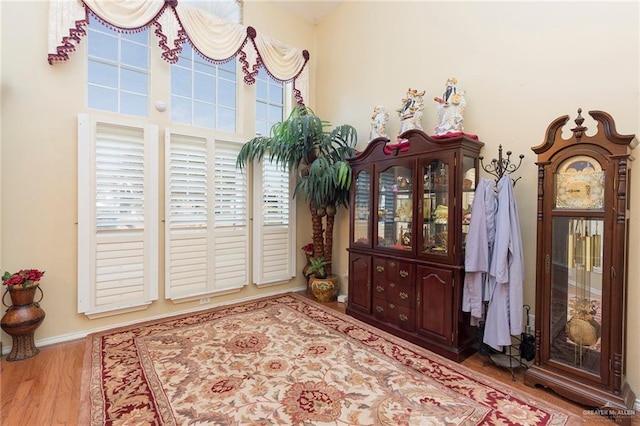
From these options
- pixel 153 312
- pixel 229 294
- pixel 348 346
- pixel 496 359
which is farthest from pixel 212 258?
pixel 496 359

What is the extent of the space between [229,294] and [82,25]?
10.5 feet

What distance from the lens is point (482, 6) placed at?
2.74 m

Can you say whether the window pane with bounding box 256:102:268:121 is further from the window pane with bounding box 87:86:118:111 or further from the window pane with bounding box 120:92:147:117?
the window pane with bounding box 87:86:118:111

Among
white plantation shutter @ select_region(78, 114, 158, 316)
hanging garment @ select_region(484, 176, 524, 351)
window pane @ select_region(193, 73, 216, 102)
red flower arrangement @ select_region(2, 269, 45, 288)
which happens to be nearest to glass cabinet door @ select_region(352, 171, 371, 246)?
hanging garment @ select_region(484, 176, 524, 351)

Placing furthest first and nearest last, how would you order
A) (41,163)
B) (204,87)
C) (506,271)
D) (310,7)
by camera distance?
(310,7) < (204,87) < (41,163) < (506,271)

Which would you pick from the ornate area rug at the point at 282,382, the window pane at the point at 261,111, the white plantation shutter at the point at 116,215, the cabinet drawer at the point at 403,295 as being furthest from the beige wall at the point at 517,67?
the white plantation shutter at the point at 116,215

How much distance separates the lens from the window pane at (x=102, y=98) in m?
2.97

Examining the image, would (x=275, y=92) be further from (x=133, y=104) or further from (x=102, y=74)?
(x=102, y=74)

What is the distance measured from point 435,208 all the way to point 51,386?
3.32 metres

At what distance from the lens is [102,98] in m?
3.03

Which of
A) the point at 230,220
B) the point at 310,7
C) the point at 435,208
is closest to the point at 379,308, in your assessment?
the point at 435,208

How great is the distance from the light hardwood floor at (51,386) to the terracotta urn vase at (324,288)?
186cm

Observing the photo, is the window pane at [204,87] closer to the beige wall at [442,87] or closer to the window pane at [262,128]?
the beige wall at [442,87]

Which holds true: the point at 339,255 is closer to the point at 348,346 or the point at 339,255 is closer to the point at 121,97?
the point at 348,346
